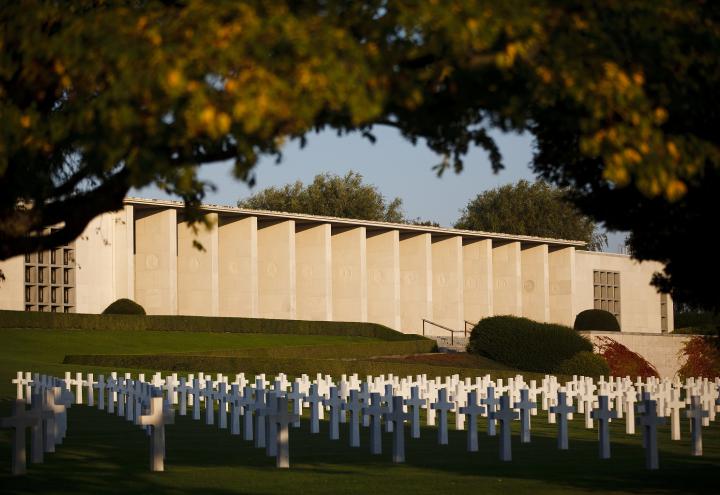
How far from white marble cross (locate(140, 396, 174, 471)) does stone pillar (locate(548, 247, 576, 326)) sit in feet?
206

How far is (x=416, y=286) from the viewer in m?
69.3

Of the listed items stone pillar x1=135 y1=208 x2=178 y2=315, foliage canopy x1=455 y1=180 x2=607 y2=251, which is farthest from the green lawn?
foliage canopy x1=455 y1=180 x2=607 y2=251

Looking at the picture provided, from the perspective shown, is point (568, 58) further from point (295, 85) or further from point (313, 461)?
point (313, 461)

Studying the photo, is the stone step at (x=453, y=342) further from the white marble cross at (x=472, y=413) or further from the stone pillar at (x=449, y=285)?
the white marble cross at (x=472, y=413)

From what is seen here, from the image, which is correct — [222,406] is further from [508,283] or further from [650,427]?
[508,283]

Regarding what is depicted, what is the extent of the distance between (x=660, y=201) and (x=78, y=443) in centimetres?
1004

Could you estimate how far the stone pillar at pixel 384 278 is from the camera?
6700 centimetres

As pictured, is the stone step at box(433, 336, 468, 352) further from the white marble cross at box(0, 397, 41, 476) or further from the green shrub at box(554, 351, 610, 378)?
the white marble cross at box(0, 397, 41, 476)

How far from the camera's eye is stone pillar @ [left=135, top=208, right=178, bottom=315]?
56.6 meters

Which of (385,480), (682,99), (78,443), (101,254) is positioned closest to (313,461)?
(385,480)

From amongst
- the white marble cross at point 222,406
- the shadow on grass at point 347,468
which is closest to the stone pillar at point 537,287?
the white marble cross at point 222,406

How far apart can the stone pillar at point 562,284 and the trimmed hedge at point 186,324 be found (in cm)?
2004

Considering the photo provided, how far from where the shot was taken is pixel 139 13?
25.6 ft

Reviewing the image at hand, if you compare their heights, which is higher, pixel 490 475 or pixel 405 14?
pixel 405 14
